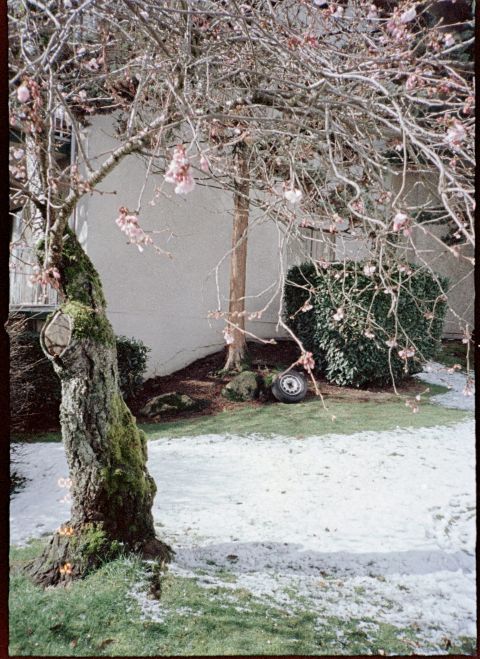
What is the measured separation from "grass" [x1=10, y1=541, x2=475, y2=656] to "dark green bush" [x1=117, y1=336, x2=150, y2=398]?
49.3 inches

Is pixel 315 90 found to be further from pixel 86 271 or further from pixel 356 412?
pixel 356 412

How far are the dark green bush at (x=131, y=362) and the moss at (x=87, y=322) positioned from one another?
3.35 ft

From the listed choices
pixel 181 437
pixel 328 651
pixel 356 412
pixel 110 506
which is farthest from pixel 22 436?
pixel 356 412

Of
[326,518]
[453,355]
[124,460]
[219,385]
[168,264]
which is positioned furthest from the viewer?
[168,264]

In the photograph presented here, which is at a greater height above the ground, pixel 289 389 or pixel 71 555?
pixel 289 389

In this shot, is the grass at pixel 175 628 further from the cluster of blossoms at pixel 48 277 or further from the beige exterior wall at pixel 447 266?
the beige exterior wall at pixel 447 266

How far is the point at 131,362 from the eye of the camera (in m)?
2.84

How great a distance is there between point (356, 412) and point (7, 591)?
1.86 meters

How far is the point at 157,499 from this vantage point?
2.11 metres

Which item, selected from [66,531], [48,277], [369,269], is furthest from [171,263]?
[66,531]

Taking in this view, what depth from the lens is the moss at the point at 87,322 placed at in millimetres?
1691

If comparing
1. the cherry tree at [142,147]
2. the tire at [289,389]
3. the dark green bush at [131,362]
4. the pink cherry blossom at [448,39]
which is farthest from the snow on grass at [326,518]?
the pink cherry blossom at [448,39]

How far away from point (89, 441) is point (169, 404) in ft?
3.42

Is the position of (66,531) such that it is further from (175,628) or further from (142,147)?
(142,147)
